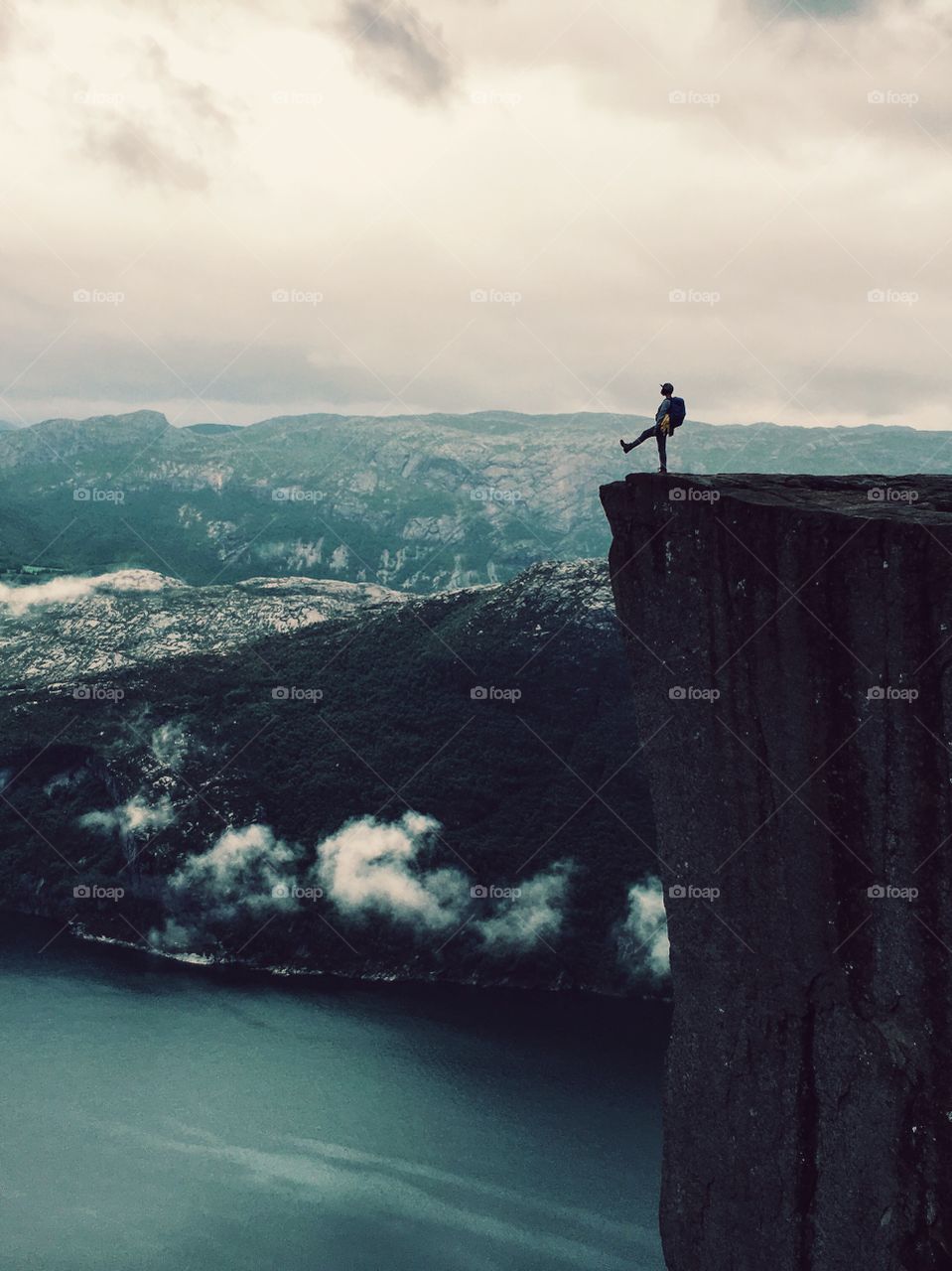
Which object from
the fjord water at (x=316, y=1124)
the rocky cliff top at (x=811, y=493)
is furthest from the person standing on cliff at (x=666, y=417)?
the fjord water at (x=316, y=1124)

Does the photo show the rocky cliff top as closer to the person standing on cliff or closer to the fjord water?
the person standing on cliff

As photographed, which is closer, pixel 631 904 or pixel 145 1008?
pixel 145 1008

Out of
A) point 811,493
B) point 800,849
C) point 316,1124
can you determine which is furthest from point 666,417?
point 316,1124

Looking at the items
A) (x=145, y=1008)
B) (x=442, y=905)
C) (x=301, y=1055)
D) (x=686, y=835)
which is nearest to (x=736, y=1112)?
(x=686, y=835)

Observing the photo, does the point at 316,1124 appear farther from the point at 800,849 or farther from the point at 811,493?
the point at 811,493

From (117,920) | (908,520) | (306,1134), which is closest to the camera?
(908,520)

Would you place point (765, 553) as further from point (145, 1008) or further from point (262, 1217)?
point (145, 1008)
